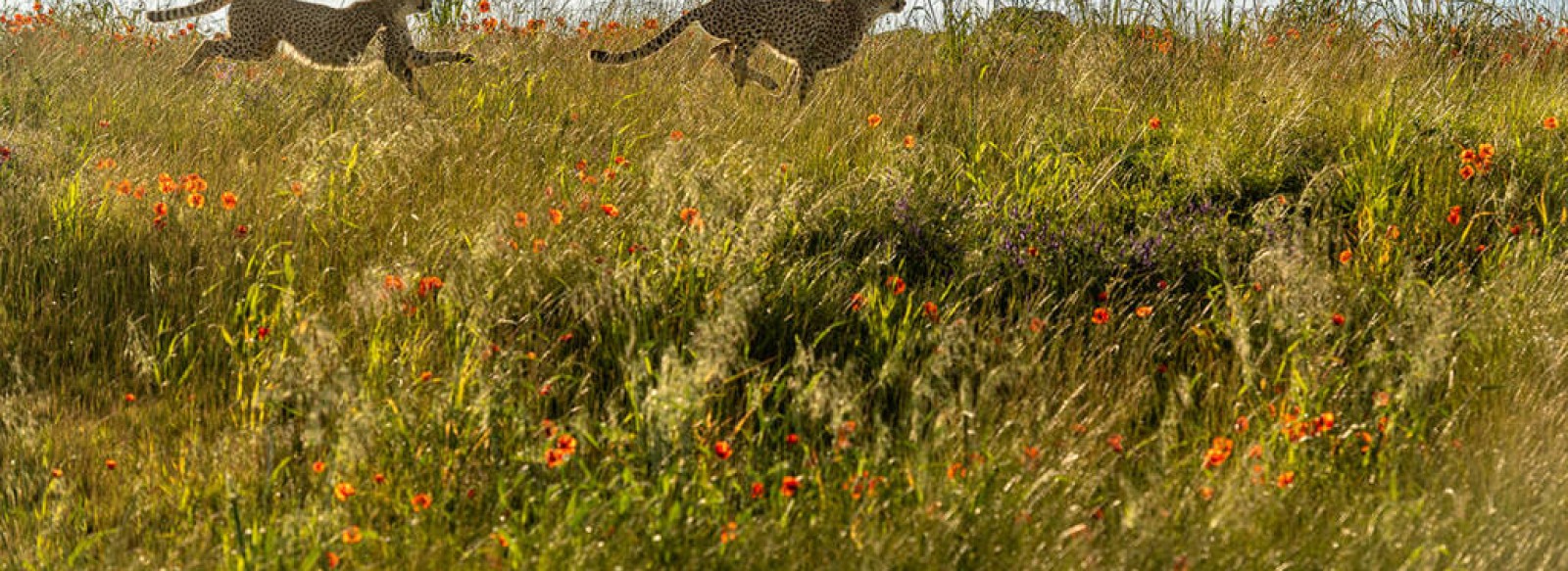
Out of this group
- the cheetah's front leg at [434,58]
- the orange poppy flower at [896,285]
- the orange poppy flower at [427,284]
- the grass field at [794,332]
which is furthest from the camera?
the cheetah's front leg at [434,58]

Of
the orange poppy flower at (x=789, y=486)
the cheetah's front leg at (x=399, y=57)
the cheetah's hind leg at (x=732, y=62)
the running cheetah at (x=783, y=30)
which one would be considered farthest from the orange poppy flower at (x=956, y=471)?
the cheetah's front leg at (x=399, y=57)

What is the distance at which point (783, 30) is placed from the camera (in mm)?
5992

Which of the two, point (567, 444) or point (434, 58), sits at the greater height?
point (434, 58)

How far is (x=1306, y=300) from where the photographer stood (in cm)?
290

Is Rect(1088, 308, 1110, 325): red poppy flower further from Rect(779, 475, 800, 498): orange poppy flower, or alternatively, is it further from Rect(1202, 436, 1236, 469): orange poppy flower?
Rect(779, 475, 800, 498): orange poppy flower

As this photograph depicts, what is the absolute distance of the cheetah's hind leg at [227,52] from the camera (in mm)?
6473

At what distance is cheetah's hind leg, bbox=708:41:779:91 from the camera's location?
20.0 feet

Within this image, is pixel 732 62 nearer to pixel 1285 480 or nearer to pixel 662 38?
pixel 662 38

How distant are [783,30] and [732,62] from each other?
10.2 inches

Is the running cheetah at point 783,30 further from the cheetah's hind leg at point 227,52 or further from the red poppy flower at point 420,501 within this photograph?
the red poppy flower at point 420,501

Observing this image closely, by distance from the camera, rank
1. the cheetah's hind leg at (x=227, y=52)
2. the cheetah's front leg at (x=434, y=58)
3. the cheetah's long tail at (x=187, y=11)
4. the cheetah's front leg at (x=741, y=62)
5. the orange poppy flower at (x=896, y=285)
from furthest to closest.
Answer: the cheetah's long tail at (x=187, y=11), the cheetah's hind leg at (x=227, y=52), the cheetah's front leg at (x=741, y=62), the cheetah's front leg at (x=434, y=58), the orange poppy flower at (x=896, y=285)

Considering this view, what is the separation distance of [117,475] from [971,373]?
5.81ft

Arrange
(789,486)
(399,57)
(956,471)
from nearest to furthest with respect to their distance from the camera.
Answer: (789,486) < (956,471) < (399,57)

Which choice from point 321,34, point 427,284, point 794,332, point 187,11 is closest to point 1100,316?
point 794,332
